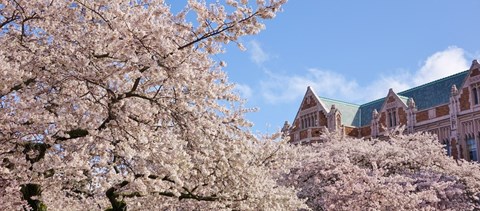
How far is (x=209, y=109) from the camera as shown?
29.9 ft

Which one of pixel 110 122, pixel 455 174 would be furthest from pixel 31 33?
pixel 455 174

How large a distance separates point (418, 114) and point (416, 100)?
3.54 meters

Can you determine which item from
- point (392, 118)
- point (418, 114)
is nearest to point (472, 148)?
point (418, 114)

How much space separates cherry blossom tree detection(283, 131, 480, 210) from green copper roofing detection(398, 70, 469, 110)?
10414mm

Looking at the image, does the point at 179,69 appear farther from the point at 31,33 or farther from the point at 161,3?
the point at 31,33

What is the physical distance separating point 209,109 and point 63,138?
2.52 m

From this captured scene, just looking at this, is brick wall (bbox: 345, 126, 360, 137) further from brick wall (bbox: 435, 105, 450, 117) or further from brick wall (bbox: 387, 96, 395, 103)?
brick wall (bbox: 435, 105, 450, 117)

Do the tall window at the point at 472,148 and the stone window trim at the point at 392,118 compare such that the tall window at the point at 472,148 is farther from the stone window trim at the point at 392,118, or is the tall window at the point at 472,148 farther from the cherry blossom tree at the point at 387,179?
the stone window trim at the point at 392,118

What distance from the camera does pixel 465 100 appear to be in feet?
A: 115

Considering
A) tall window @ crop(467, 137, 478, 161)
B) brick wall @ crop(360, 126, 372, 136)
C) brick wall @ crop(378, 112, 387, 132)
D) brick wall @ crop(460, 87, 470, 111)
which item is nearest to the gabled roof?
brick wall @ crop(460, 87, 470, 111)

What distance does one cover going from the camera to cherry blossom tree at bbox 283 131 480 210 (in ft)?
57.2

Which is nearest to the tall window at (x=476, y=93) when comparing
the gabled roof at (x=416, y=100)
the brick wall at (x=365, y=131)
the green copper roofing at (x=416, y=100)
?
the gabled roof at (x=416, y=100)

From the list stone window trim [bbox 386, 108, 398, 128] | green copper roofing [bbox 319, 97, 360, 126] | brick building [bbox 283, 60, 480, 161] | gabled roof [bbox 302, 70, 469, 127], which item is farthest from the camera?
green copper roofing [bbox 319, 97, 360, 126]

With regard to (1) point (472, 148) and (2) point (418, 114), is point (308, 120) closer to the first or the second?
(2) point (418, 114)
